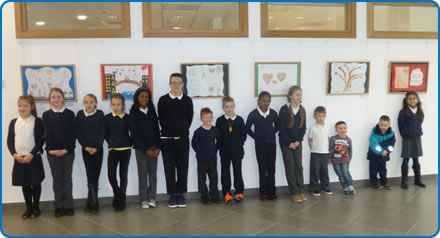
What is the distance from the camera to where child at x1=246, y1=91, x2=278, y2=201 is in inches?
147

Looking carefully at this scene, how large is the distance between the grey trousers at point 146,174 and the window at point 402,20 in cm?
317

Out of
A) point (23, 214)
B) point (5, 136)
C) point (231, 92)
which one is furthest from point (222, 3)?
point (23, 214)

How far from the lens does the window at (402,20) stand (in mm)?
4145

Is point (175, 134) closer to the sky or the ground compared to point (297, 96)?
closer to the ground

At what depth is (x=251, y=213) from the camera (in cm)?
338

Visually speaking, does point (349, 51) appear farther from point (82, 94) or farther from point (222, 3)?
point (82, 94)

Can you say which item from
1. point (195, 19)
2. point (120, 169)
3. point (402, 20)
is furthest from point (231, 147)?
point (402, 20)

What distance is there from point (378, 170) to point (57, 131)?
3900 mm

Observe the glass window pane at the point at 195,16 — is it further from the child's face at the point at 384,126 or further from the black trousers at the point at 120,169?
the child's face at the point at 384,126

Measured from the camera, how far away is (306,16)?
4082 millimetres

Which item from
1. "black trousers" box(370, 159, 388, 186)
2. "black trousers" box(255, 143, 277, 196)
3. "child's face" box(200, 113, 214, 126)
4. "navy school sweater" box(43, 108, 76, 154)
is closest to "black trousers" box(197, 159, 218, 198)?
"child's face" box(200, 113, 214, 126)

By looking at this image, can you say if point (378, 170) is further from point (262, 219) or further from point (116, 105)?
point (116, 105)

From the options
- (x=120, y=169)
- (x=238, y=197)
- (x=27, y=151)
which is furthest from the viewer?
(x=238, y=197)

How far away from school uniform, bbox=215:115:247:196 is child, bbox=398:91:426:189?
7.19 ft
